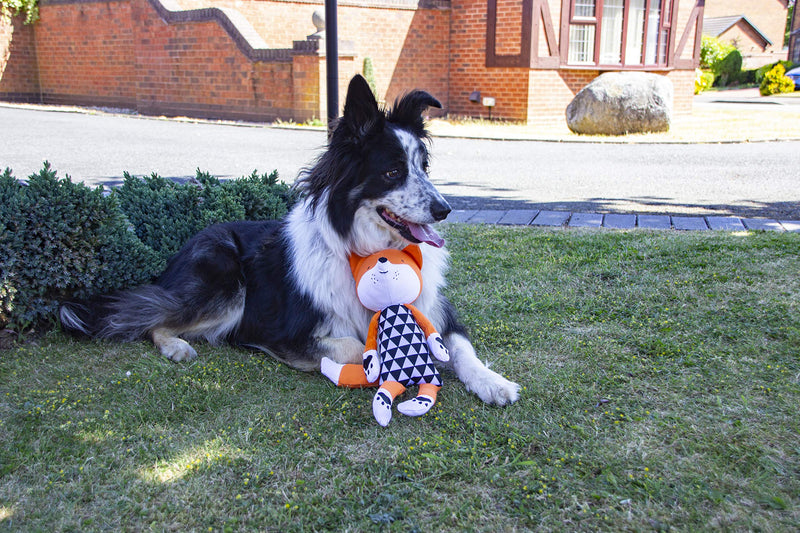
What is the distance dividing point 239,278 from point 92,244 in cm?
96

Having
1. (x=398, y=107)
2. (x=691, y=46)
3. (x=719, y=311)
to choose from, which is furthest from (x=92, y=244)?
(x=691, y=46)

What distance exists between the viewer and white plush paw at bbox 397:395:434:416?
3.03 m

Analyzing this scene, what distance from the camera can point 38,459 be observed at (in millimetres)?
2695

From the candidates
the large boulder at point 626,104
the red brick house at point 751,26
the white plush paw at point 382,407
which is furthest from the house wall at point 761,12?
the white plush paw at point 382,407

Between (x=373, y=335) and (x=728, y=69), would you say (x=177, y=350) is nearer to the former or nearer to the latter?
(x=373, y=335)

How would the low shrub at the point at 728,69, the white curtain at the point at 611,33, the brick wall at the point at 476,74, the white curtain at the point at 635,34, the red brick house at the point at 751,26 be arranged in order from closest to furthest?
the brick wall at the point at 476,74 < the white curtain at the point at 611,33 < the white curtain at the point at 635,34 < the low shrub at the point at 728,69 < the red brick house at the point at 751,26

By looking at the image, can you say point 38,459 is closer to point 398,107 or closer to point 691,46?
point 398,107

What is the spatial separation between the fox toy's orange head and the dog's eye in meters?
0.40

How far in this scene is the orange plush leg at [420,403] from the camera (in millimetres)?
3033

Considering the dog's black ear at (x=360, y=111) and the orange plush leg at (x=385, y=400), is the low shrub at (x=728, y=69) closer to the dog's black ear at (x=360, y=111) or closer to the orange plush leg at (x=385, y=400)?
the dog's black ear at (x=360, y=111)

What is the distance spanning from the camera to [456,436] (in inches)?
114

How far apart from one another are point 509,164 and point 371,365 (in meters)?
9.09

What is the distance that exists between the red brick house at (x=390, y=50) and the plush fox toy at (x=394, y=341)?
14.8m

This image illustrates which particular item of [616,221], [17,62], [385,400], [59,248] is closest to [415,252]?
[385,400]
